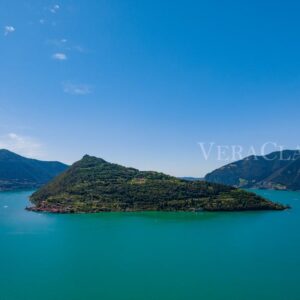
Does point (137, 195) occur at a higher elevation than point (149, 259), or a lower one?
higher

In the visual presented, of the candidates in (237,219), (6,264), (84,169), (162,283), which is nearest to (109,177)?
(84,169)

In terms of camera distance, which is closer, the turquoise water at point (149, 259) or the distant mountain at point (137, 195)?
the turquoise water at point (149, 259)

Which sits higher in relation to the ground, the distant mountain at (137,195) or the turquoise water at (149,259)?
the distant mountain at (137,195)

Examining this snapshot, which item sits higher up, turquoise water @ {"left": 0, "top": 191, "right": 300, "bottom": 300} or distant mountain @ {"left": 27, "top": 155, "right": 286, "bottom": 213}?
distant mountain @ {"left": 27, "top": 155, "right": 286, "bottom": 213}

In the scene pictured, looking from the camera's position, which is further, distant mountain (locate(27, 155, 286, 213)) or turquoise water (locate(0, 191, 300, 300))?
distant mountain (locate(27, 155, 286, 213))

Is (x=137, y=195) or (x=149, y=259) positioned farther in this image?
(x=137, y=195)
